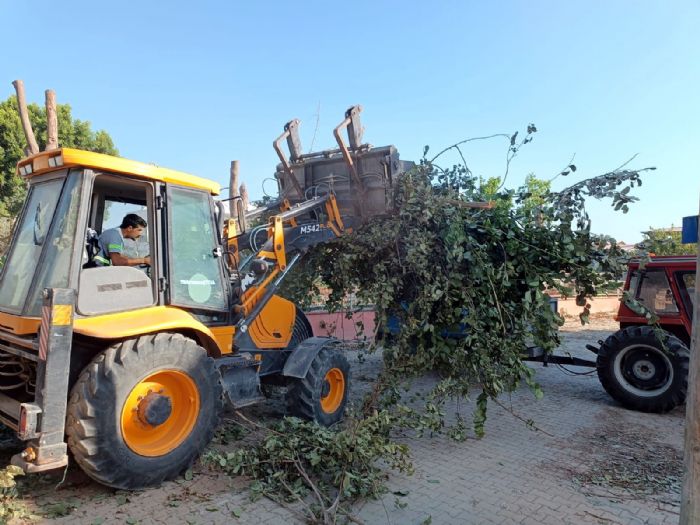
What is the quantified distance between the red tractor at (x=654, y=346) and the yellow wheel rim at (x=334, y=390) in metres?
3.84

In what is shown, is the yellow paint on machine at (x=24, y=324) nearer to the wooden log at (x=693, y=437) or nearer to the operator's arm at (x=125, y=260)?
the operator's arm at (x=125, y=260)

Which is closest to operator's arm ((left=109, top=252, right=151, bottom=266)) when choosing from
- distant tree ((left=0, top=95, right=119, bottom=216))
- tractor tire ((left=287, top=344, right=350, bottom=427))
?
tractor tire ((left=287, top=344, right=350, bottom=427))

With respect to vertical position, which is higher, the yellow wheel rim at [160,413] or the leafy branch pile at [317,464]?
the yellow wheel rim at [160,413]

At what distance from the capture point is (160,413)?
3.63 metres

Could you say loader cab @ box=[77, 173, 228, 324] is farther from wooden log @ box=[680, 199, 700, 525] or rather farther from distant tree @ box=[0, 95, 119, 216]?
distant tree @ box=[0, 95, 119, 216]

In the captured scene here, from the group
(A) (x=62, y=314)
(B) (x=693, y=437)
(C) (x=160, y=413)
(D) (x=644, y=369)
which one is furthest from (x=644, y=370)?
(A) (x=62, y=314)

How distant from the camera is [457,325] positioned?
5.20m

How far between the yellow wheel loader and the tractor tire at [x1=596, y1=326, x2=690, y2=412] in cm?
401

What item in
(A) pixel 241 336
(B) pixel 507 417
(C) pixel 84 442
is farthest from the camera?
(B) pixel 507 417

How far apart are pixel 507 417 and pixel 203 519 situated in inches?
166

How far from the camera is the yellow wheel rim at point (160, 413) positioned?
3.55 m

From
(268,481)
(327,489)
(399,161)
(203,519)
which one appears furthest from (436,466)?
(399,161)

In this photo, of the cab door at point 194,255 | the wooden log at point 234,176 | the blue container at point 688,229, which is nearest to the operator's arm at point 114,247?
the cab door at point 194,255

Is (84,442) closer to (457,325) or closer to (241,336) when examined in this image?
(241,336)
